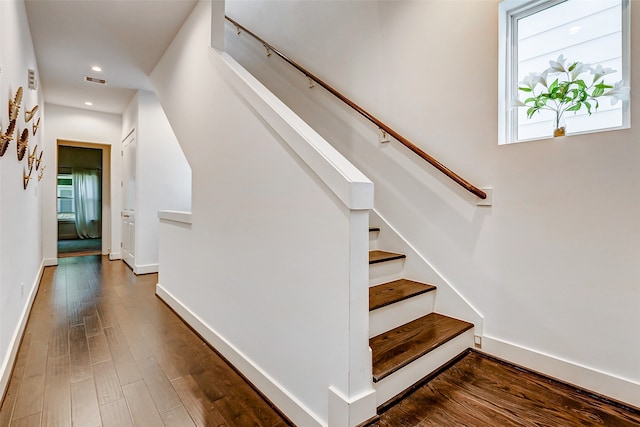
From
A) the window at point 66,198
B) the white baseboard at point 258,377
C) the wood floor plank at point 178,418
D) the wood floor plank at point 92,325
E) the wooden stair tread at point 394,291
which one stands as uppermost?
the window at point 66,198

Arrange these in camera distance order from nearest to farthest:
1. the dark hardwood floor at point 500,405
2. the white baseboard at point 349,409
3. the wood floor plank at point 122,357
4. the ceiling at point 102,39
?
the white baseboard at point 349,409 → the dark hardwood floor at point 500,405 → the wood floor plank at point 122,357 → the ceiling at point 102,39

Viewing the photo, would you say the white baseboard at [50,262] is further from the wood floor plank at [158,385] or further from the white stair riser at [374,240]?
the white stair riser at [374,240]

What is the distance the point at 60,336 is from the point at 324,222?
2.47 metres

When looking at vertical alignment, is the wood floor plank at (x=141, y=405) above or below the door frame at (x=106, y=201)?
below

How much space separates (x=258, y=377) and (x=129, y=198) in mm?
4522

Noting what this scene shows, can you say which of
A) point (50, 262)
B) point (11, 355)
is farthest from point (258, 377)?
point (50, 262)

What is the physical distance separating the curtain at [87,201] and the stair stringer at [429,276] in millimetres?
9826

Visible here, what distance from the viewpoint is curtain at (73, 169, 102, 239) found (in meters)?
9.10

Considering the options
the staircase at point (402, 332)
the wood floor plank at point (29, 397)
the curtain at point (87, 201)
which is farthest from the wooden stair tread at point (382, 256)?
the curtain at point (87, 201)

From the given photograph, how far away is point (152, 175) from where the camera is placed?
461cm

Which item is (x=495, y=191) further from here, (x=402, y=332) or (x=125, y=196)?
(x=125, y=196)

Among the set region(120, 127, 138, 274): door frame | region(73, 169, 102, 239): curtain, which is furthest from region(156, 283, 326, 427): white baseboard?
region(73, 169, 102, 239): curtain

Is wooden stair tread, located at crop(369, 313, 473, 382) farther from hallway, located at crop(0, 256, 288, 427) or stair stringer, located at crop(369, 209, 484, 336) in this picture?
hallway, located at crop(0, 256, 288, 427)

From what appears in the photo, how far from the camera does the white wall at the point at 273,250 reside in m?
1.25
